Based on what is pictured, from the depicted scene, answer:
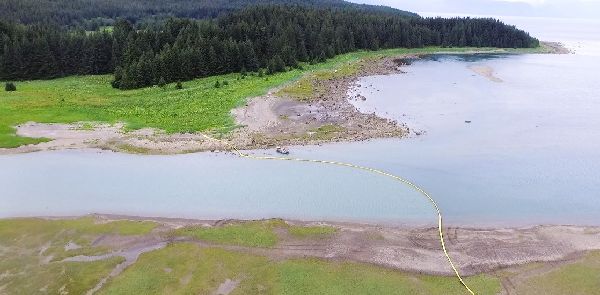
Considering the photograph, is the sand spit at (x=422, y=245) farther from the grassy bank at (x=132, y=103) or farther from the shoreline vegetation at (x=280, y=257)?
the grassy bank at (x=132, y=103)

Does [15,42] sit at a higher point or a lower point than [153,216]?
higher

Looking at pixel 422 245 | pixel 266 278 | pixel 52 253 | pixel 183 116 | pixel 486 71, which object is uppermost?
pixel 486 71

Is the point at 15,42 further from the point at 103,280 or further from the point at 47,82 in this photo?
the point at 103,280

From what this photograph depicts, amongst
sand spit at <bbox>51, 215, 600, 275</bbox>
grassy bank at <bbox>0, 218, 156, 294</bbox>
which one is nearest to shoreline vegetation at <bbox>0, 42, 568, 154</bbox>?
grassy bank at <bbox>0, 218, 156, 294</bbox>

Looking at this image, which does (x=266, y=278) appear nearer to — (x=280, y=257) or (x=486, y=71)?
(x=280, y=257)

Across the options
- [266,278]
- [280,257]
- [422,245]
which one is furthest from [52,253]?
[422,245]

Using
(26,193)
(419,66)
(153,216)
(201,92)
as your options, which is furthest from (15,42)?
(419,66)
